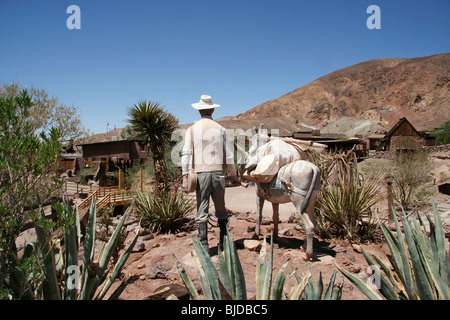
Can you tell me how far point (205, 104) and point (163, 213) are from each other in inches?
104

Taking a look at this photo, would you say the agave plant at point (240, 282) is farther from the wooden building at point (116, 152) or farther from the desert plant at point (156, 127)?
the wooden building at point (116, 152)

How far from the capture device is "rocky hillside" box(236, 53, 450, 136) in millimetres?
56625

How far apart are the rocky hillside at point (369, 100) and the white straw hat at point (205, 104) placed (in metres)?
50.2

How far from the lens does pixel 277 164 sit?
4.17m

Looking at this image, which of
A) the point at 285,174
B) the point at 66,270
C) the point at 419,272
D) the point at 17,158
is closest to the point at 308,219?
the point at 285,174

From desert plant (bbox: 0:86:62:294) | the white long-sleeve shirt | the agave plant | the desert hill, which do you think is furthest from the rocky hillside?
desert plant (bbox: 0:86:62:294)

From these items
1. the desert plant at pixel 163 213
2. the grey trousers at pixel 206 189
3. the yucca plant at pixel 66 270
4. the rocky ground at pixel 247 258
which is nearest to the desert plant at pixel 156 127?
the desert plant at pixel 163 213

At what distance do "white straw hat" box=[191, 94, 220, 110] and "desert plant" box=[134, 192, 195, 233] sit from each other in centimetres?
251

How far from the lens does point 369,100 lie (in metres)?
75.4

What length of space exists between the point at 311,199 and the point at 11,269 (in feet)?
10.8

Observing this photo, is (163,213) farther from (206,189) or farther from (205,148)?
(205,148)

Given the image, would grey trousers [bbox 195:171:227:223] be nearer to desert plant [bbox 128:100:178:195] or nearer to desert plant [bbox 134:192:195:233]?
desert plant [bbox 134:192:195:233]
